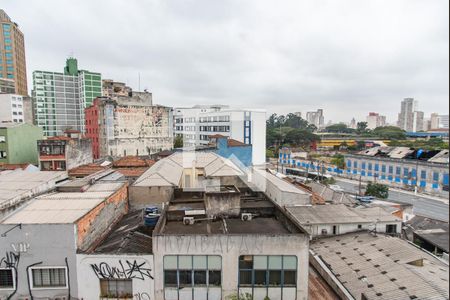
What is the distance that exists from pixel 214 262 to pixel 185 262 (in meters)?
1.15

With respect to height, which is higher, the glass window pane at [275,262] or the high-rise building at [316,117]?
the high-rise building at [316,117]

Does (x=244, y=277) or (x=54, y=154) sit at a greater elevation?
(x=54, y=154)

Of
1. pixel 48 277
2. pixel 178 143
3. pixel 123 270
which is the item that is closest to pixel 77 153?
pixel 48 277

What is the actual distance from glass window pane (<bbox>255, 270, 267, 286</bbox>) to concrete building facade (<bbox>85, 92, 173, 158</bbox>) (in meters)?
37.5

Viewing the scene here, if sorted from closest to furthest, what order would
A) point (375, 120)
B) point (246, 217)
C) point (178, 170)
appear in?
point (246, 217) → point (178, 170) → point (375, 120)

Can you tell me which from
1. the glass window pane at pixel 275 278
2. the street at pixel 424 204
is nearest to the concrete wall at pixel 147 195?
the glass window pane at pixel 275 278

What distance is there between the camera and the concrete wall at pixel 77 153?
1117 inches

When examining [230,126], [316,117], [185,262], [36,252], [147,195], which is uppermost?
[316,117]

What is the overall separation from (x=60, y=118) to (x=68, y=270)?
73.9 meters

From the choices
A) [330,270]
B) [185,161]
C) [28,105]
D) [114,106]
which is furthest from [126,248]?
[28,105]

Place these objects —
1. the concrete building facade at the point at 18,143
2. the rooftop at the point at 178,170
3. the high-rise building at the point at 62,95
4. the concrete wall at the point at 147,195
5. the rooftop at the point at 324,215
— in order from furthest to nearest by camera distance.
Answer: the high-rise building at the point at 62,95 → the concrete building facade at the point at 18,143 → the rooftop at the point at 324,215 → the rooftop at the point at 178,170 → the concrete wall at the point at 147,195

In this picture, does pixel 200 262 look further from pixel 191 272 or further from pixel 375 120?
pixel 375 120

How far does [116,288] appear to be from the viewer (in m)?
11.3

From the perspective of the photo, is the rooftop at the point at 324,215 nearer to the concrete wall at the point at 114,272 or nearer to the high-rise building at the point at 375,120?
the concrete wall at the point at 114,272
